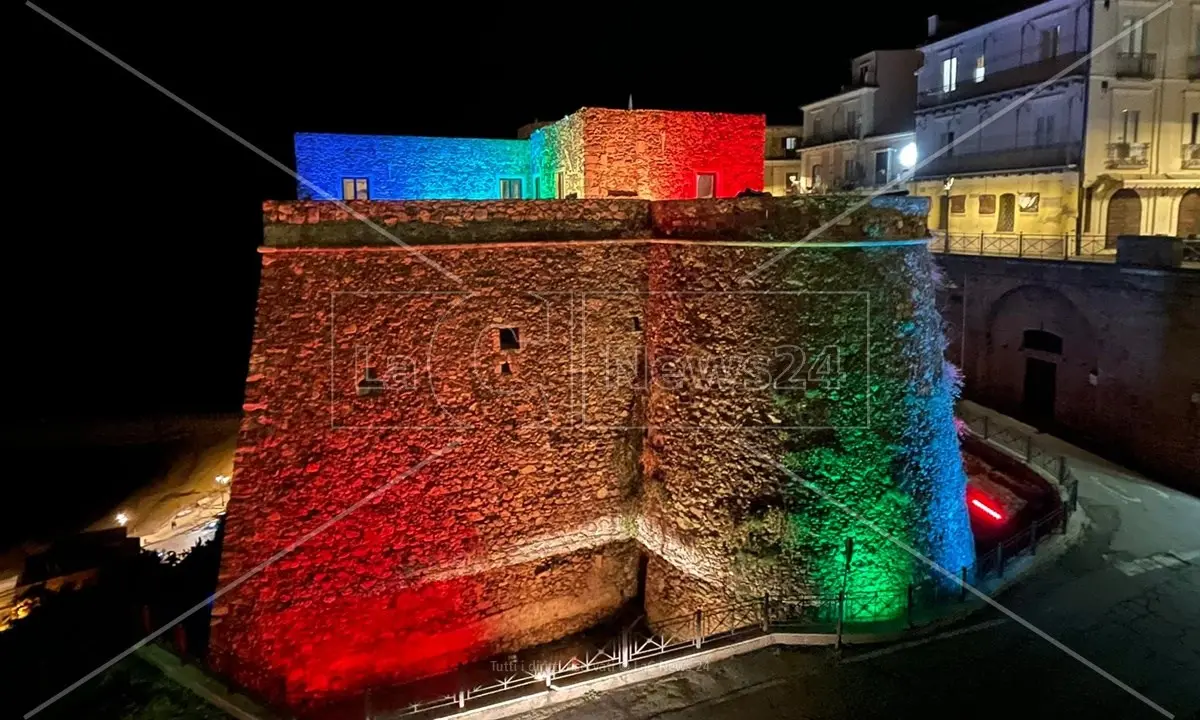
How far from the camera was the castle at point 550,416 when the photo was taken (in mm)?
10586

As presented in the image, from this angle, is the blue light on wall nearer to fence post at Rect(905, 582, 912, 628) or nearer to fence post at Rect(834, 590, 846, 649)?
fence post at Rect(834, 590, 846, 649)

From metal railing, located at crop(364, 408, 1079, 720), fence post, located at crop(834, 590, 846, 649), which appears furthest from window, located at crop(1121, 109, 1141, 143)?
fence post, located at crop(834, 590, 846, 649)

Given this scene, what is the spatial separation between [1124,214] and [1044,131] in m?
3.68

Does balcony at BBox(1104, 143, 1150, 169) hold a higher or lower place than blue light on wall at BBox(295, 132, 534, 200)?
higher

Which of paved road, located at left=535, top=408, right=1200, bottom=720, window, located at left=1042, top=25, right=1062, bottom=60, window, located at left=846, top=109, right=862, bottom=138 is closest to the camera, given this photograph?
paved road, located at left=535, top=408, right=1200, bottom=720

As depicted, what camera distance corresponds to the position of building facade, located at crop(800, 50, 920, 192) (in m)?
34.2

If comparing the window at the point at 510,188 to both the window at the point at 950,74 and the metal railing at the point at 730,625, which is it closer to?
the metal railing at the point at 730,625

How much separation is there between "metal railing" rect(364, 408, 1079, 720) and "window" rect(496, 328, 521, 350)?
4444mm

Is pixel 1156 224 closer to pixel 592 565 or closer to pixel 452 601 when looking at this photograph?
pixel 592 565

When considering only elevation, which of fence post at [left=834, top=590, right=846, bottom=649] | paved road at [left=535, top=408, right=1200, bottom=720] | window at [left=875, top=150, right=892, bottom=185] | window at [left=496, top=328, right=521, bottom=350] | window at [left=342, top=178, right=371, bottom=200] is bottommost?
paved road at [left=535, top=408, right=1200, bottom=720]

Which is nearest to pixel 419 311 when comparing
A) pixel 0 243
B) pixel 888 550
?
pixel 888 550

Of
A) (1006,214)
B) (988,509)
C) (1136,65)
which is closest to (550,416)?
(988,509)

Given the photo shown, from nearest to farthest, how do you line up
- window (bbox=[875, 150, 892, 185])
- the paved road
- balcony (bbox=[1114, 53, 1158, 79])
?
1. the paved road
2. balcony (bbox=[1114, 53, 1158, 79])
3. window (bbox=[875, 150, 892, 185])

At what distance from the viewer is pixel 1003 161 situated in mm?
27078
